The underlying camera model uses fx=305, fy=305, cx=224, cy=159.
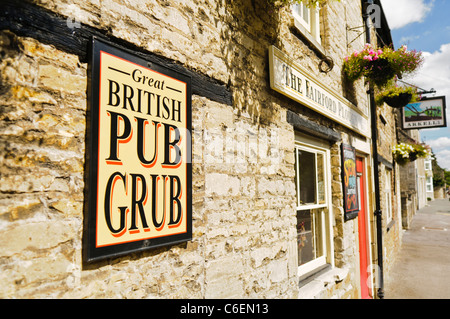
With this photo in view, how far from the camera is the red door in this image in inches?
231

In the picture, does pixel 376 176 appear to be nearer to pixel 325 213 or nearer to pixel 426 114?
pixel 325 213

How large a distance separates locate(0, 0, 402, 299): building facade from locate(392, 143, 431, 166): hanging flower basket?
6.73 meters

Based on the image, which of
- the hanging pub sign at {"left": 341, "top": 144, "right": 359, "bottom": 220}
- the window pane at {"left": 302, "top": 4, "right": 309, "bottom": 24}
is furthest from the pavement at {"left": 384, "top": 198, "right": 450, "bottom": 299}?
the window pane at {"left": 302, "top": 4, "right": 309, "bottom": 24}

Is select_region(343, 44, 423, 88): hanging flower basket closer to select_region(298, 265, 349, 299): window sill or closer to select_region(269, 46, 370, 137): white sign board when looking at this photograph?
select_region(269, 46, 370, 137): white sign board

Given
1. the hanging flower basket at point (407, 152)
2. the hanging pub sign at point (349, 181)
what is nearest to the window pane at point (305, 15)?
the hanging pub sign at point (349, 181)

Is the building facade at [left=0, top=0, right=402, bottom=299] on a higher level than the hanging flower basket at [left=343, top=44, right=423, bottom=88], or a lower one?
lower

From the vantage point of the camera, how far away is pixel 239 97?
269cm

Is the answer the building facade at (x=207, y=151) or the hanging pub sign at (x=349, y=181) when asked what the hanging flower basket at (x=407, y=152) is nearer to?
the hanging pub sign at (x=349, y=181)

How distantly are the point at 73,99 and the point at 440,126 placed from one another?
1172 cm

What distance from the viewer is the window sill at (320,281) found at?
3.42 metres

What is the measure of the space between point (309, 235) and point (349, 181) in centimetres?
150
